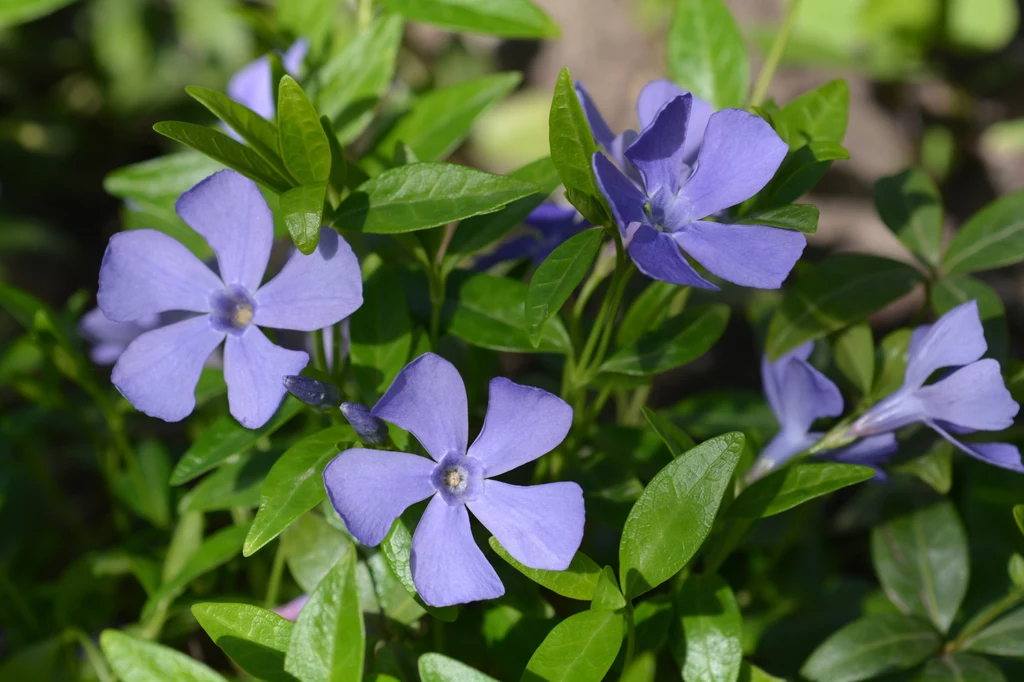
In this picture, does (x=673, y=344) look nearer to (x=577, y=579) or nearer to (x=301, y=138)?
(x=577, y=579)

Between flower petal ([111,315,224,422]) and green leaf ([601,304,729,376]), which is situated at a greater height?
flower petal ([111,315,224,422])

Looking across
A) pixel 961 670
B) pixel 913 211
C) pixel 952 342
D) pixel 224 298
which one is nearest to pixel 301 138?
pixel 224 298

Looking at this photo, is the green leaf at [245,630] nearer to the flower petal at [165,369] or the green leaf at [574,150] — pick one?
the flower petal at [165,369]

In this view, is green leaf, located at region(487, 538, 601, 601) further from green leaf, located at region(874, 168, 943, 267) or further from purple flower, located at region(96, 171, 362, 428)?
green leaf, located at region(874, 168, 943, 267)

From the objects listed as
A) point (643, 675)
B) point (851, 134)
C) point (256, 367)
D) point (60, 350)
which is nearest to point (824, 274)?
point (643, 675)

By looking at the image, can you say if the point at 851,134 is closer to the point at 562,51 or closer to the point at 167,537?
the point at 562,51

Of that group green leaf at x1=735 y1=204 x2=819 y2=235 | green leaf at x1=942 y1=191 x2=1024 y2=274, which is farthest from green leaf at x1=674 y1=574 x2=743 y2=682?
green leaf at x1=942 y1=191 x2=1024 y2=274

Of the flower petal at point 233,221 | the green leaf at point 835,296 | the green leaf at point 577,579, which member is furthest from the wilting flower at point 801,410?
the flower petal at point 233,221
